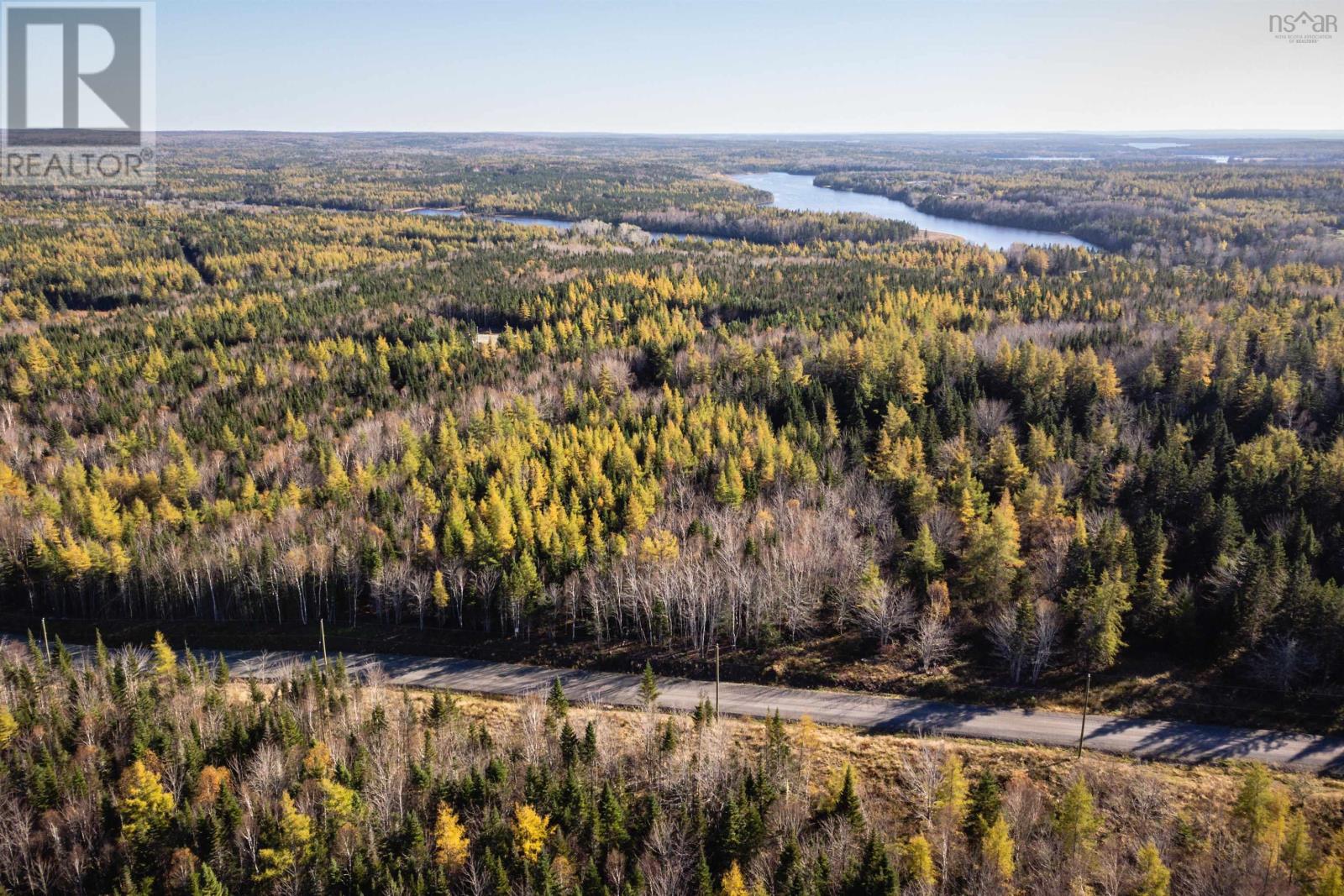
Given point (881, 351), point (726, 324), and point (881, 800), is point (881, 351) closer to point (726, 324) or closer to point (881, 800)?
point (726, 324)

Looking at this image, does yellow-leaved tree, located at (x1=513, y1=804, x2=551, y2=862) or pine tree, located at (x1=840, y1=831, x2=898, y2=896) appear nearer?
pine tree, located at (x1=840, y1=831, x2=898, y2=896)

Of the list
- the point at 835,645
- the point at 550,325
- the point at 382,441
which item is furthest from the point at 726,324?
the point at 835,645

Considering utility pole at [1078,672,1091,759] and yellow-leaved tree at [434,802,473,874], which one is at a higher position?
utility pole at [1078,672,1091,759]

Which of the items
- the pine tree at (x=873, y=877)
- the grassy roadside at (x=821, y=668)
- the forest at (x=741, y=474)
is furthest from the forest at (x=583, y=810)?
the forest at (x=741, y=474)

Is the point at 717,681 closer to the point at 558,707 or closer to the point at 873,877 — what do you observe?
the point at 558,707

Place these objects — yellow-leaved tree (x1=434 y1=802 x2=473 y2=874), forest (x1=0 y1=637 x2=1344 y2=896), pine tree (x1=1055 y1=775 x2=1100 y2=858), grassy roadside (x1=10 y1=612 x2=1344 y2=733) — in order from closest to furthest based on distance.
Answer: forest (x1=0 y1=637 x2=1344 y2=896) → pine tree (x1=1055 y1=775 x2=1100 y2=858) → yellow-leaved tree (x1=434 y1=802 x2=473 y2=874) → grassy roadside (x1=10 y1=612 x2=1344 y2=733)

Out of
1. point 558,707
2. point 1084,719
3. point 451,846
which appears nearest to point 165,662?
point 558,707

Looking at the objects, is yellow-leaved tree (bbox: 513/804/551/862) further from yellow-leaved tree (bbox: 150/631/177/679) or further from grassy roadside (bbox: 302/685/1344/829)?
yellow-leaved tree (bbox: 150/631/177/679)

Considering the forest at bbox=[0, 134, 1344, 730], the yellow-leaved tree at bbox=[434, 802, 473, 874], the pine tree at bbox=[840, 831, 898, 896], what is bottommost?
the yellow-leaved tree at bbox=[434, 802, 473, 874]

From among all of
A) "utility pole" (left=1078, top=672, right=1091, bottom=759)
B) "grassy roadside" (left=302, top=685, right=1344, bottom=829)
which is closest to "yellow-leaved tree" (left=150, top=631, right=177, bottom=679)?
"grassy roadside" (left=302, top=685, right=1344, bottom=829)
